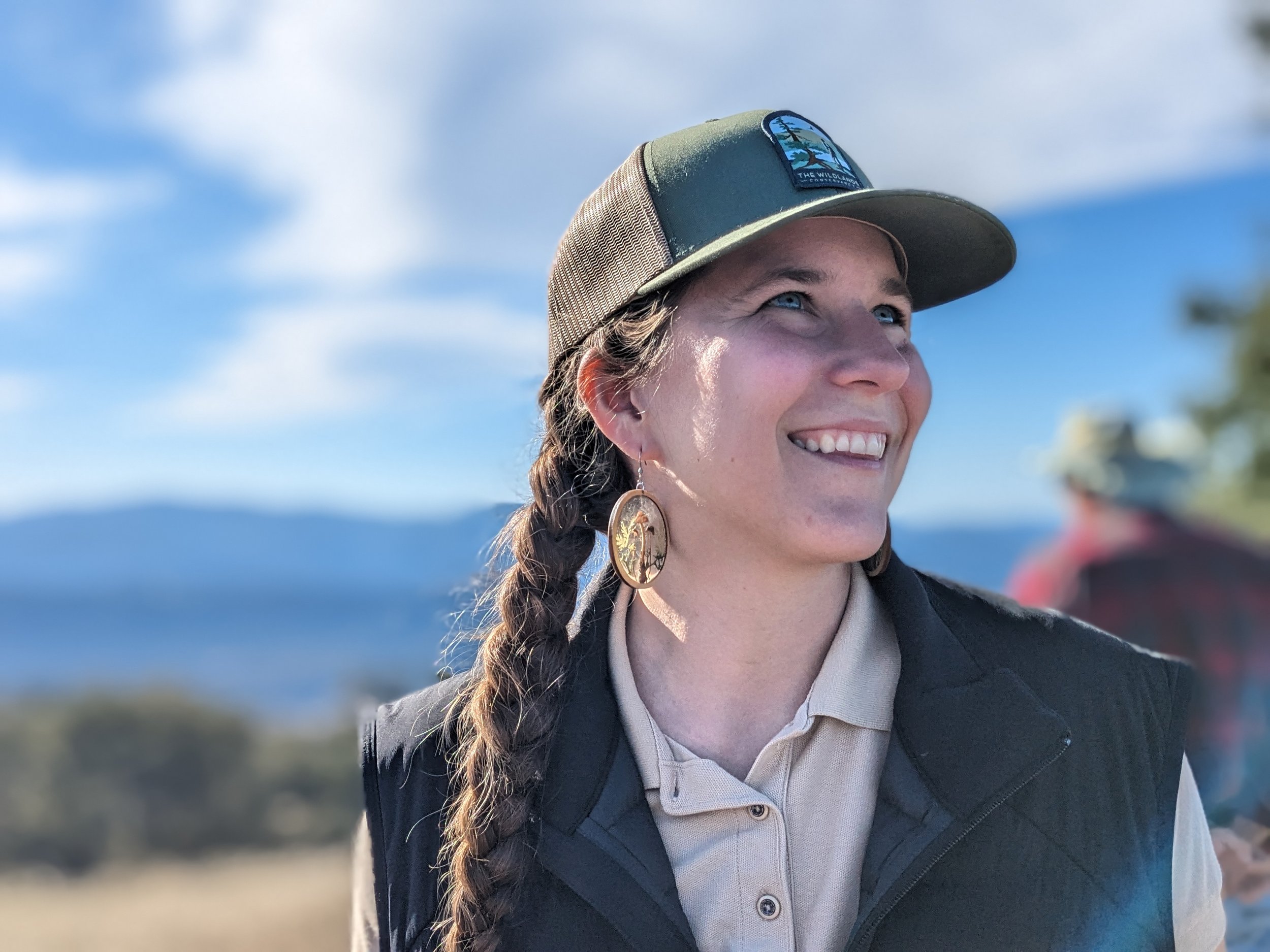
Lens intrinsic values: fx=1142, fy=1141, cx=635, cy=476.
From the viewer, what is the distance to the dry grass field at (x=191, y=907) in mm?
8539

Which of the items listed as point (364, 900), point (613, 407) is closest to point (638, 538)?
point (613, 407)

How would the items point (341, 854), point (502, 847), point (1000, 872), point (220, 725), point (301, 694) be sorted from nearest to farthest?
point (1000, 872) < point (502, 847) < point (341, 854) < point (220, 725) < point (301, 694)

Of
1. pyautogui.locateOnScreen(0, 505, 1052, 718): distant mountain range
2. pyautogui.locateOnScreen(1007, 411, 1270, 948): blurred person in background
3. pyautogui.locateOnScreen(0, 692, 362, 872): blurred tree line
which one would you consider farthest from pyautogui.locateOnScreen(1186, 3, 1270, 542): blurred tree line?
pyautogui.locateOnScreen(0, 692, 362, 872): blurred tree line

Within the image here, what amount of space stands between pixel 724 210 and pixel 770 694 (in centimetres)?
69

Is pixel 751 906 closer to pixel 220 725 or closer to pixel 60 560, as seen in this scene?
pixel 220 725

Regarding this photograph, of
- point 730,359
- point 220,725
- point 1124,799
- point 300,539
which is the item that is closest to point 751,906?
point 1124,799

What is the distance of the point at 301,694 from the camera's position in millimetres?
17453

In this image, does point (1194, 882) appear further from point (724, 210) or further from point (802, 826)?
point (724, 210)

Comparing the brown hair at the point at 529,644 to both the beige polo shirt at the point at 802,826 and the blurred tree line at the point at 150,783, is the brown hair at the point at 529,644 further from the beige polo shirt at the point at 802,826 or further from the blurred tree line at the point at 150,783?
the blurred tree line at the point at 150,783

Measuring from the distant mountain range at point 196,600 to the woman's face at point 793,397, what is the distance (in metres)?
12.1

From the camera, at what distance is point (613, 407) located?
5.84 feet

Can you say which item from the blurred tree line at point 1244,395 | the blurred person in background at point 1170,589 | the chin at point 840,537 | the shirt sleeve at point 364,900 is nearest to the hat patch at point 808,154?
the chin at point 840,537

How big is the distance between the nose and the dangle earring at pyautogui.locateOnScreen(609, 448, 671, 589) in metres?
0.35

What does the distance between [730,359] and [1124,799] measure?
0.77m
